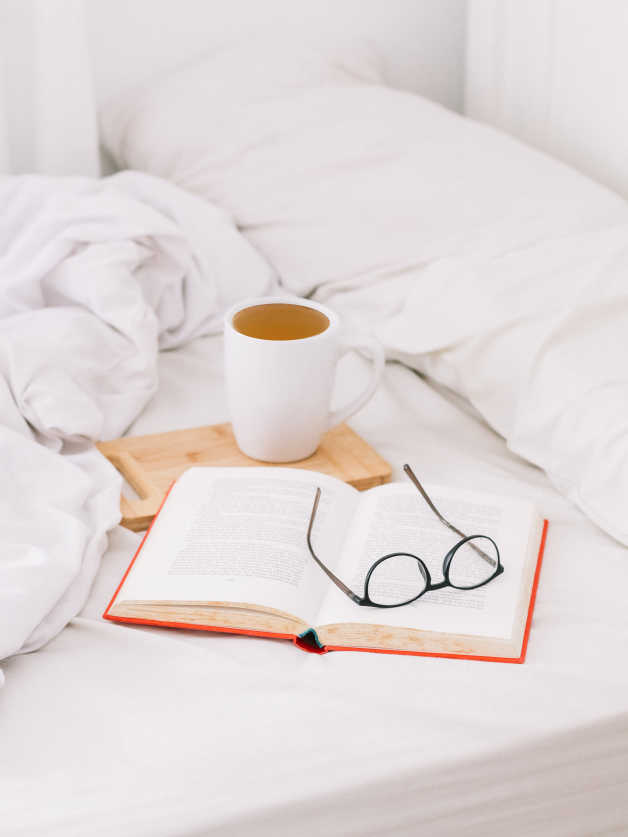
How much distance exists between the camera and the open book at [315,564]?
68 cm

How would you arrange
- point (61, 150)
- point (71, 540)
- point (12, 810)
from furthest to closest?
point (61, 150) < point (71, 540) < point (12, 810)

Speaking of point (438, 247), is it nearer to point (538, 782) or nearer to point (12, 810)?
point (538, 782)

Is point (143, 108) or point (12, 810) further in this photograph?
point (143, 108)

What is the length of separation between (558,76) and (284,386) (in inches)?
34.7

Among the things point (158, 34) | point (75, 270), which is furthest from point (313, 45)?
point (75, 270)

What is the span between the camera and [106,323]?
103cm

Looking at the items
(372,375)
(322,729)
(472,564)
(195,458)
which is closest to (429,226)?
(372,375)

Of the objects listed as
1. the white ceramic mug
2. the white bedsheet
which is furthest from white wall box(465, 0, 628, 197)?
the white bedsheet

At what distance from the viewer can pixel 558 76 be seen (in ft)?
4.84

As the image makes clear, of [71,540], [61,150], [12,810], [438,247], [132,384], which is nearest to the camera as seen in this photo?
[12,810]

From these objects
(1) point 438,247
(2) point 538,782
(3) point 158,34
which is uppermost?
(3) point 158,34

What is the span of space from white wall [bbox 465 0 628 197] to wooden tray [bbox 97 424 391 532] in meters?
→ 0.66

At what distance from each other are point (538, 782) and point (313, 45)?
1.41 metres

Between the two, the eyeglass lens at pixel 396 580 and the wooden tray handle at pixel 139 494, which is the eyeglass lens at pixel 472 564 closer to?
the eyeglass lens at pixel 396 580
